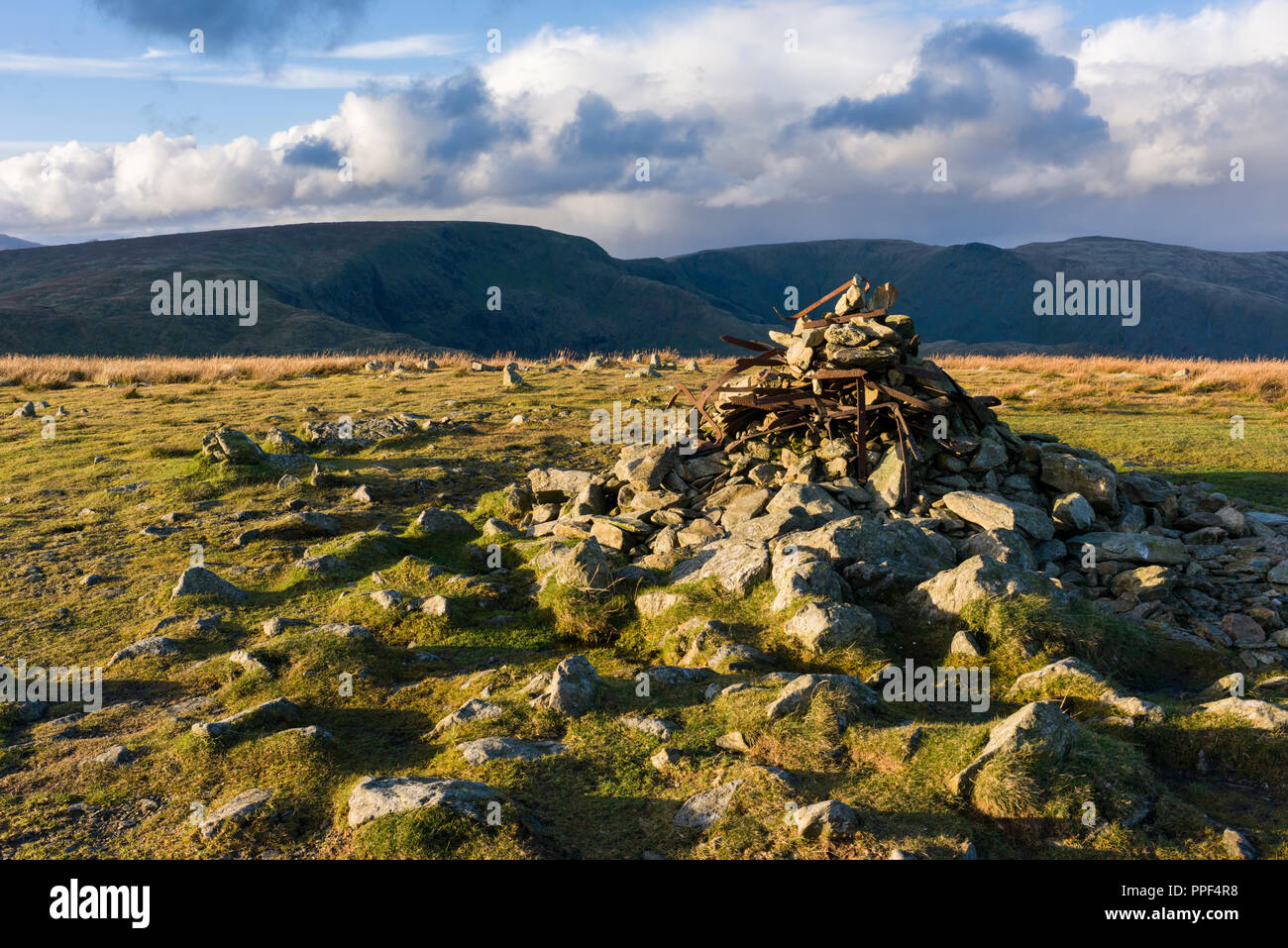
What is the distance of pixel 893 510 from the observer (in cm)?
835

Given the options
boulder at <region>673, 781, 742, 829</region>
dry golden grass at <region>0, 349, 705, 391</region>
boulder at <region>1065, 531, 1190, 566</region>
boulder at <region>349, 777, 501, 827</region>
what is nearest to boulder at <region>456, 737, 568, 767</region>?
boulder at <region>349, 777, 501, 827</region>

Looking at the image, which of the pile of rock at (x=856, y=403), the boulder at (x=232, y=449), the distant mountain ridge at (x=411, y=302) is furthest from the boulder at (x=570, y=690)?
the distant mountain ridge at (x=411, y=302)

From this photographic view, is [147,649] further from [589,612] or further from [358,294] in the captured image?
[358,294]

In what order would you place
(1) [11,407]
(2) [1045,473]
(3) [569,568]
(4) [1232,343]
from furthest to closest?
1. (4) [1232,343]
2. (1) [11,407]
3. (2) [1045,473]
4. (3) [569,568]

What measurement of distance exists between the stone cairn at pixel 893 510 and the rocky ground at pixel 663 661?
0.05 metres

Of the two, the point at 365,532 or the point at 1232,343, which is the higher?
the point at 1232,343

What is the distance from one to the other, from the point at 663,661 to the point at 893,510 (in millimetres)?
3194

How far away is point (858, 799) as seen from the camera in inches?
169

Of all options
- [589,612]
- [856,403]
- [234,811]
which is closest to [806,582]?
[589,612]

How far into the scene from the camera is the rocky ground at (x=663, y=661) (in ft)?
13.8

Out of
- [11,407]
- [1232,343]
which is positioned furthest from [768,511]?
[1232,343]

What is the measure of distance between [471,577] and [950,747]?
16.0 ft
